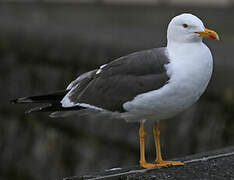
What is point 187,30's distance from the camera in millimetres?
2945

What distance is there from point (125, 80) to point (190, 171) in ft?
2.05

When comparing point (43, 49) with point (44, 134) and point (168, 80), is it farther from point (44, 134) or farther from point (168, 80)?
point (168, 80)

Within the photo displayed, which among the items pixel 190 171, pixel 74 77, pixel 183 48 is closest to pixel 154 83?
pixel 183 48

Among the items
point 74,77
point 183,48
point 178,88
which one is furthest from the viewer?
point 74,77

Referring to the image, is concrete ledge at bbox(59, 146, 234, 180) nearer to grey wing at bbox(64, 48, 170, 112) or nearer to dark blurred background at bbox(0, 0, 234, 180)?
grey wing at bbox(64, 48, 170, 112)

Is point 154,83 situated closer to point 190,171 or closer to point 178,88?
point 178,88

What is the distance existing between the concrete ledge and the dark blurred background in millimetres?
1374

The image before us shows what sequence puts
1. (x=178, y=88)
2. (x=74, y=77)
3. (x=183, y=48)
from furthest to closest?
(x=74, y=77) → (x=183, y=48) → (x=178, y=88)

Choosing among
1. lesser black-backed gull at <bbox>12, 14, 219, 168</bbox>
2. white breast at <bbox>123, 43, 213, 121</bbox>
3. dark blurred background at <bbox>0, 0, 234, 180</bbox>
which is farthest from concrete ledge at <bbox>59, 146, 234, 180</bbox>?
dark blurred background at <bbox>0, 0, 234, 180</bbox>

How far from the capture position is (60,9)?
31.1 ft

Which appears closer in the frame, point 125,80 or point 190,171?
point 190,171

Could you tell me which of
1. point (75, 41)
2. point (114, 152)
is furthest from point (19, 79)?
point (114, 152)

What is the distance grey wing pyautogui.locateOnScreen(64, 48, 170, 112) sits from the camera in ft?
9.55

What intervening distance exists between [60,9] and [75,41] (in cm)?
315
